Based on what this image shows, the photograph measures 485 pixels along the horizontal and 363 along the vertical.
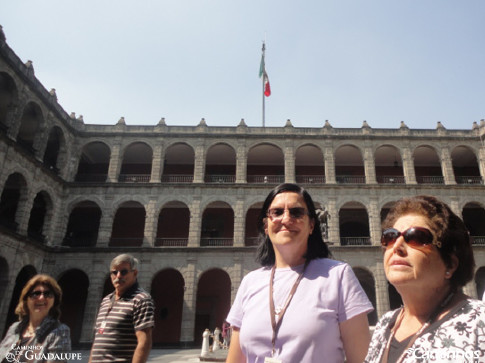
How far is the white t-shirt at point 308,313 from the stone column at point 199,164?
65.9 feet

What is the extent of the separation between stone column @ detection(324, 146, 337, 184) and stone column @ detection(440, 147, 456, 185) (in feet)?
23.3

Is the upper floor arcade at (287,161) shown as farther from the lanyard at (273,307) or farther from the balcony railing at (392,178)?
the lanyard at (273,307)

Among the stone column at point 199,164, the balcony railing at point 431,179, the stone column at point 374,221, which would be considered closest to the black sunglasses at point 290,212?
the stone column at point 374,221

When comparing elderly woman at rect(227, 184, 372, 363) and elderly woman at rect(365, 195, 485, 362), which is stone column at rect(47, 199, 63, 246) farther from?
elderly woman at rect(365, 195, 485, 362)

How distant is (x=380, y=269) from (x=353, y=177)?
723 cm

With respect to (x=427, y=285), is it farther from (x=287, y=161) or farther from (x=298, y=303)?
(x=287, y=161)

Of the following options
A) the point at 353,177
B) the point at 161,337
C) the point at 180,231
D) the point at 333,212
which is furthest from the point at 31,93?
the point at 353,177

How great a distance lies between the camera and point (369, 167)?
72.7 ft

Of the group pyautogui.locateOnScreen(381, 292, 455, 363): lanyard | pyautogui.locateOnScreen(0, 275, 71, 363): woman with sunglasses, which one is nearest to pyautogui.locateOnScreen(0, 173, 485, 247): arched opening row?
pyautogui.locateOnScreen(0, 275, 71, 363): woman with sunglasses

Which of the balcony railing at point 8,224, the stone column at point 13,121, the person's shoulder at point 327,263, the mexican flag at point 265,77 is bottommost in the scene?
the person's shoulder at point 327,263

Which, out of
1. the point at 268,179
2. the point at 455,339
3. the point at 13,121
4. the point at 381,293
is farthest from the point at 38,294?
the point at 268,179

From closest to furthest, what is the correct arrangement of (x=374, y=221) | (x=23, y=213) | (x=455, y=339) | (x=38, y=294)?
(x=455, y=339) → (x=38, y=294) → (x=23, y=213) → (x=374, y=221)

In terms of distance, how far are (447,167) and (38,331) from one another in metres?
24.2

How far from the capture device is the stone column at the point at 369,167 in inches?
861
